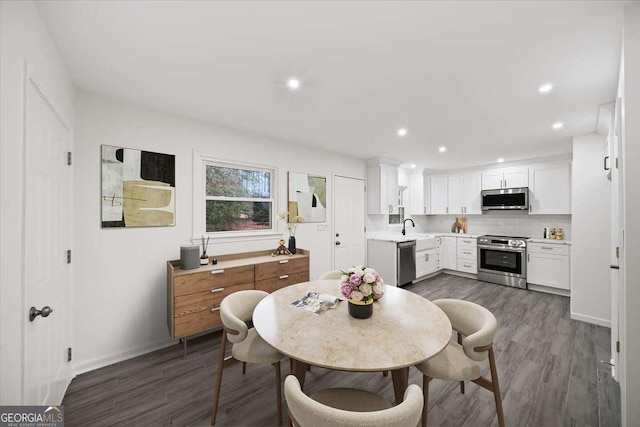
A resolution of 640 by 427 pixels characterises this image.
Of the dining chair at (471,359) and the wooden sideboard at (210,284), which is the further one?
the wooden sideboard at (210,284)

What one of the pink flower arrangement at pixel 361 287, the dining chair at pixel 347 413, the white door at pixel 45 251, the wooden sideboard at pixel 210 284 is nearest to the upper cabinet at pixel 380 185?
the wooden sideboard at pixel 210 284

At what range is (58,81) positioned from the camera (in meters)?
1.75

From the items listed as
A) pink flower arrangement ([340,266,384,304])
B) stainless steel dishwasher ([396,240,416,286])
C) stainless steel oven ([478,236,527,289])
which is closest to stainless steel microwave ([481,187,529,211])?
stainless steel oven ([478,236,527,289])

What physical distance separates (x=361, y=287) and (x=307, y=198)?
2499 millimetres

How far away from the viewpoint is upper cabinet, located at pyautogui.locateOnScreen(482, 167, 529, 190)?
193 inches

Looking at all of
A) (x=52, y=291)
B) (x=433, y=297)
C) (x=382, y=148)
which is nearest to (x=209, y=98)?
(x=52, y=291)

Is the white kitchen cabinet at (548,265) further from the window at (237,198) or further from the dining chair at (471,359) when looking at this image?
the window at (237,198)

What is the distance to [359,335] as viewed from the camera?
1.42 meters

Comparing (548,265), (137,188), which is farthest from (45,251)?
(548,265)

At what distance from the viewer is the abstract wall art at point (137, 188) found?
236 cm

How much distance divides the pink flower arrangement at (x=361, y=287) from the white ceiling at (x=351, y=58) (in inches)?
59.2

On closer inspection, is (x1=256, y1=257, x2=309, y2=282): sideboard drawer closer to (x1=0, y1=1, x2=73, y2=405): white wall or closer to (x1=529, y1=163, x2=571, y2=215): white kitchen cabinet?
(x1=0, y1=1, x2=73, y2=405): white wall

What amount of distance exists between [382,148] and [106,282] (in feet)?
12.9

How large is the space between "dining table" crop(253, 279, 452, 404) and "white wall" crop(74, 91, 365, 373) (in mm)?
1527
